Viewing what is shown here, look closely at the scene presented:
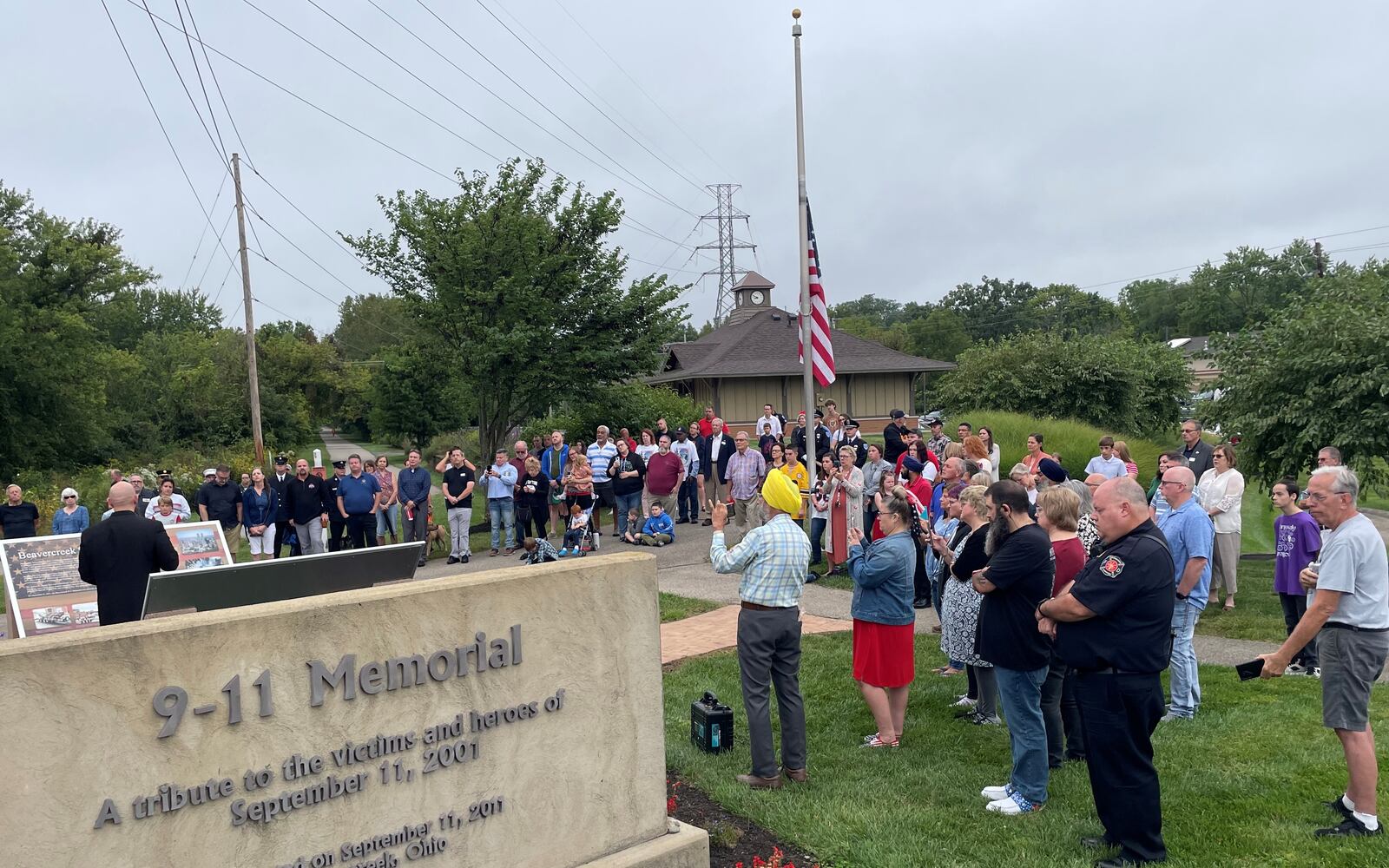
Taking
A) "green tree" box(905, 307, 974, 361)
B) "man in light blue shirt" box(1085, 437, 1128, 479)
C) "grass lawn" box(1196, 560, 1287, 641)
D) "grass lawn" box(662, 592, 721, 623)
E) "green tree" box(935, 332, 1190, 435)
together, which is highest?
"green tree" box(905, 307, 974, 361)

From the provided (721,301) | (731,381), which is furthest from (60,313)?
(721,301)

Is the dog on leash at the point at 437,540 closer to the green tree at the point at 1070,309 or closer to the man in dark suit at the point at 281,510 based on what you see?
the man in dark suit at the point at 281,510

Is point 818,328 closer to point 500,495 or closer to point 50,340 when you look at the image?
point 500,495

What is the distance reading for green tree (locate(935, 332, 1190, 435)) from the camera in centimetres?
2658

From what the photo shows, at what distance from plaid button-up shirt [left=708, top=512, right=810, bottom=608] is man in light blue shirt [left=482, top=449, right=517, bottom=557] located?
1029 cm

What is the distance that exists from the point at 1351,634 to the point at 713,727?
3863 millimetres

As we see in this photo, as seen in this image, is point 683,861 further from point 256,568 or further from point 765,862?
point 256,568

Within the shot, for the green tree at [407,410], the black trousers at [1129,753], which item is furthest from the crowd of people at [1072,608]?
the green tree at [407,410]

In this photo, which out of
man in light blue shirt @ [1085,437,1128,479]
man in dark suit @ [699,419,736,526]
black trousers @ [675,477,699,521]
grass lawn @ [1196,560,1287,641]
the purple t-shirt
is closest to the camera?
the purple t-shirt

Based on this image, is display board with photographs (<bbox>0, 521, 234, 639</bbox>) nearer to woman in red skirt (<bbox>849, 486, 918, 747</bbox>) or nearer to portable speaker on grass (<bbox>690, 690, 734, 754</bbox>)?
portable speaker on grass (<bbox>690, 690, 734, 754</bbox>)

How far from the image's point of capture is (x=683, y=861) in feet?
16.3

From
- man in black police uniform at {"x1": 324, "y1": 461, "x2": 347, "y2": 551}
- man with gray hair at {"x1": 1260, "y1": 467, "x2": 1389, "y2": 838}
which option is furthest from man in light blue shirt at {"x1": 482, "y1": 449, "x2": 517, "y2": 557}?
man with gray hair at {"x1": 1260, "y1": 467, "x2": 1389, "y2": 838}

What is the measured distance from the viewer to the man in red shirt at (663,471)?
1659 centimetres

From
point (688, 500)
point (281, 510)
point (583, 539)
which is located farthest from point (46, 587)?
point (688, 500)
